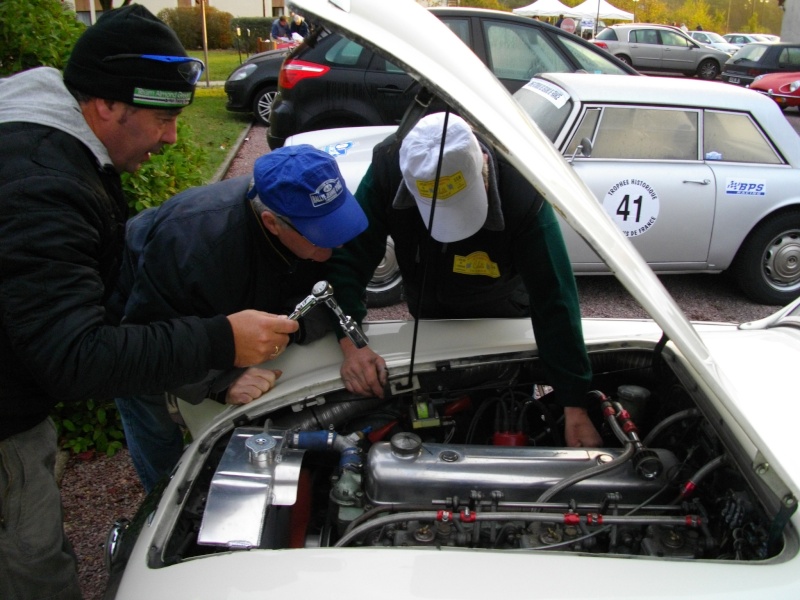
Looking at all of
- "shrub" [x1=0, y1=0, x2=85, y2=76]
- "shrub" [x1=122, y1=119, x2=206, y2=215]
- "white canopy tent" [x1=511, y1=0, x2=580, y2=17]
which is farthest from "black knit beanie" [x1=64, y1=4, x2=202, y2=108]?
"white canopy tent" [x1=511, y1=0, x2=580, y2=17]

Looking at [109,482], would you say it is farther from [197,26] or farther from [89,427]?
[197,26]

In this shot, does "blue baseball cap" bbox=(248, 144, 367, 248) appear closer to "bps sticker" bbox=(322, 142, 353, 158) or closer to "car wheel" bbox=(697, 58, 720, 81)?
"bps sticker" bbox=(322, 142, 353, 158)

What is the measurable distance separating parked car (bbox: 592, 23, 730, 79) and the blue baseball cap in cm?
1890

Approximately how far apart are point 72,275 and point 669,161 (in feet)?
14.0

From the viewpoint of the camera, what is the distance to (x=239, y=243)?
1.97 m

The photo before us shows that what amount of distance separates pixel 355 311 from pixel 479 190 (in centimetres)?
63

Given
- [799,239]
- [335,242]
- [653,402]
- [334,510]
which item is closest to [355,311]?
[335,242]

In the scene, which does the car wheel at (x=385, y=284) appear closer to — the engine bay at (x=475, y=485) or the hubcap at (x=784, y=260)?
the engine bay at (x=475, y=485)

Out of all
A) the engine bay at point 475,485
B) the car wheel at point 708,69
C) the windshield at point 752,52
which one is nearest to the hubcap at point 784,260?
the engine bay at point 475,485

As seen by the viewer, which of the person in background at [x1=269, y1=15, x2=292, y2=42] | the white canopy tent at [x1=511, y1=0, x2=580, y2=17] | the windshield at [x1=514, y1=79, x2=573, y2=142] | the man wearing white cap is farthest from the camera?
the white canopy tent at [x1=511, y1=0, x2=580, y2=17]

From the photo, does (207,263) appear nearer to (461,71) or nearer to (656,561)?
(461,71)

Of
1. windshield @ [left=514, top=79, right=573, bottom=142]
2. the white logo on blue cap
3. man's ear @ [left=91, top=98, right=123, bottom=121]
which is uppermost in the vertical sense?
man's ear @ [left=91, top=98, right=123, bottom=121]

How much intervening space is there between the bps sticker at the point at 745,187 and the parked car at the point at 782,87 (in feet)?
33.6

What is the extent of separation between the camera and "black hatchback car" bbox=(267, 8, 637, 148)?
620 centimetres
